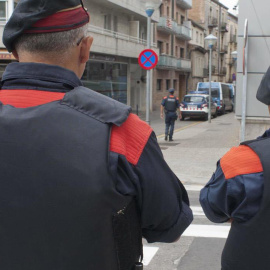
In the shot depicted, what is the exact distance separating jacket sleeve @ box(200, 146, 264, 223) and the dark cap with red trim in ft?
3.15

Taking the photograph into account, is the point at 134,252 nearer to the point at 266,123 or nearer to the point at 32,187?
the point at 32,187

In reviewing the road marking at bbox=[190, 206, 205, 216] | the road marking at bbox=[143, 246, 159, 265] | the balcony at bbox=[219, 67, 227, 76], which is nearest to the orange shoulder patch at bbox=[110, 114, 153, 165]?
the road marking at bbox=[143, 246, 159, 265]

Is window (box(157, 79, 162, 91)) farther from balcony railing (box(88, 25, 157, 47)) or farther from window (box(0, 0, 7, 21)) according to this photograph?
window (box(0, 0, 7, 21))

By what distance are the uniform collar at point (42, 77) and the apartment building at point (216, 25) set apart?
58.0m

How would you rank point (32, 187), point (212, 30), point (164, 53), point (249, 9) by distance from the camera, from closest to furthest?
point (32, 187), point (249, 9), point (164, 53), point (212, 30)

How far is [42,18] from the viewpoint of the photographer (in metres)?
1.66

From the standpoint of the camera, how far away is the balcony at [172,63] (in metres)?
39.3

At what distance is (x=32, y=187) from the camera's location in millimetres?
1535

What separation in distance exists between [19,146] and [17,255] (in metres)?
0.37

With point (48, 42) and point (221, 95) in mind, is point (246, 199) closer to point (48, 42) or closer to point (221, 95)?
point (48, 42)

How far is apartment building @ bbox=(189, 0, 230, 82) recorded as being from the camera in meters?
57.9

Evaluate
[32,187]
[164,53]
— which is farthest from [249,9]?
[164,53]

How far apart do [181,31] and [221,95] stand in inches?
466

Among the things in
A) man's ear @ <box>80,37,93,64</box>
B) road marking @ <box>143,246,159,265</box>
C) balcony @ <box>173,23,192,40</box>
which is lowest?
road marking @ <box>143,246,159,265</box>
